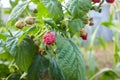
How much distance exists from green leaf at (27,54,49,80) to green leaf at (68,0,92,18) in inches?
6.5

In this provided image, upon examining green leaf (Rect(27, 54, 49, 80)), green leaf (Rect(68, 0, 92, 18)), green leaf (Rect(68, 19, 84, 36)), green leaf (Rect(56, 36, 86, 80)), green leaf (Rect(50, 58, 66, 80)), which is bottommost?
green leaf (Rect(50, 58, 66, 80))

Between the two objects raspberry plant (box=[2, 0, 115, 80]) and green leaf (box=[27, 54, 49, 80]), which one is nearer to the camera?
raspberry plant (box=[2, 0, 115, 80])

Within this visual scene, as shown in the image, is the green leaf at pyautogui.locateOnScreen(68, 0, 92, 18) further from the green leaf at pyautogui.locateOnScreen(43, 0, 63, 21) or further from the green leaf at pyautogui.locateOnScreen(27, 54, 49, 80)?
the green leaf at pyautogui.locateOnScreen(27, 54, 49, 80)

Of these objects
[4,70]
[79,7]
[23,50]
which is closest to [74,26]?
[79,7]

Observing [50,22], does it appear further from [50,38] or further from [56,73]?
[56,73]

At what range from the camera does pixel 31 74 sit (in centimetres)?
99

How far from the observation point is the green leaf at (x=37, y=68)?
0.98 m

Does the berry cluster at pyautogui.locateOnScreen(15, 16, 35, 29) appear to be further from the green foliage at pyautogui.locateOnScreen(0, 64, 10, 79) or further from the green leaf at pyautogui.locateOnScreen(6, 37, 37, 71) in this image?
the green foliage at pyautogui.locateOnScreen(0, 64, 10, 79)

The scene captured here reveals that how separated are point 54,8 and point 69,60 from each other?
0.13 m

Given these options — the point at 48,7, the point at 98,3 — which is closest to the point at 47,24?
the point at 48,7

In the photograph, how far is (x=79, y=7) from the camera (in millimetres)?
887

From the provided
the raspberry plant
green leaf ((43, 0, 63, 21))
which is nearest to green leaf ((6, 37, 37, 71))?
the raspberry plant

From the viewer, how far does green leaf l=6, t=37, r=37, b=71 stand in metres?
0.94

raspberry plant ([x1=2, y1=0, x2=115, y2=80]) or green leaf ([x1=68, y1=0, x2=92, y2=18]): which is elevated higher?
green leaf ([x1=68, y1=0, x2=92, y2=18])
